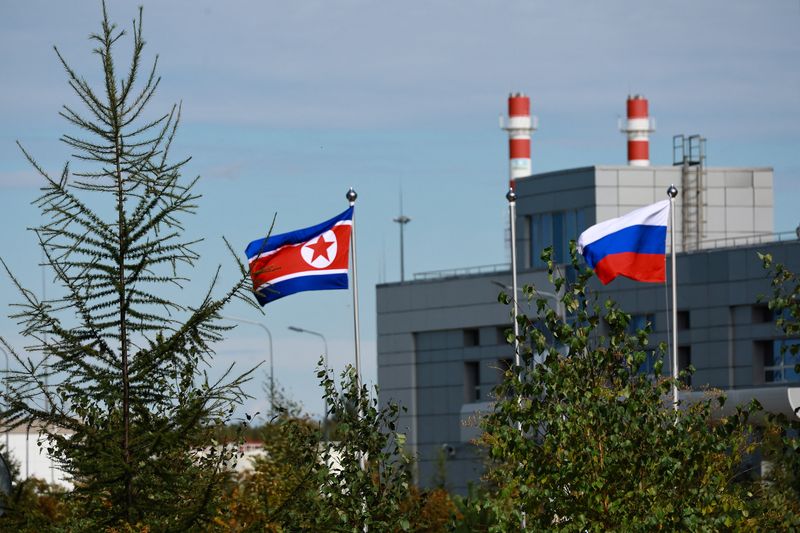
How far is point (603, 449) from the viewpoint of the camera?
1594cm

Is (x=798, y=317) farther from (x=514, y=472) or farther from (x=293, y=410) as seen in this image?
(x=293, y=410)

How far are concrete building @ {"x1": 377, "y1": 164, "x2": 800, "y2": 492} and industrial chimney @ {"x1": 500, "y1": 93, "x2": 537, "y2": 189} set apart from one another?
12.5 m

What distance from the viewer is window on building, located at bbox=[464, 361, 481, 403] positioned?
281 feet

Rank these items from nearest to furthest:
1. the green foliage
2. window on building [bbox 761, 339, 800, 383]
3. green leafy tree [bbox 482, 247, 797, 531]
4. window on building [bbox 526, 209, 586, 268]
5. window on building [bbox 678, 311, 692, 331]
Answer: green leafy tree [bbox 482, 247, 797, 531], the green foliage, window on building [bbox 761, 339, 800, 383], window on building [bbox 678, 311, 692, 331], window on building [bbox 526, 209, 586, 268]

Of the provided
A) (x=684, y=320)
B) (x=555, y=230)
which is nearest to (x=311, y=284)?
(x=684, y=320)

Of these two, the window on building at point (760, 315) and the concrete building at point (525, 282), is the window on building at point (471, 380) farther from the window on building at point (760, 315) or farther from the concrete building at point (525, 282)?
the window on building at point (760, 315)

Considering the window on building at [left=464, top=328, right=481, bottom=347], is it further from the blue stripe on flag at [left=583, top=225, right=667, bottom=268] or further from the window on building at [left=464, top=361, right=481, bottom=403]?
the blue stripe on flag at [left=583, top=225, right=667, bottom=268]

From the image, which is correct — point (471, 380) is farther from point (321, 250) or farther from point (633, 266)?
point (321, 250)

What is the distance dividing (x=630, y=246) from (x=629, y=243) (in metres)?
0.05

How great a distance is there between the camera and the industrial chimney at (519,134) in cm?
9894

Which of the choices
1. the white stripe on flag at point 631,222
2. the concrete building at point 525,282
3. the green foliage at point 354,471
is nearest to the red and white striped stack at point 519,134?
the concrete building at point 525,282

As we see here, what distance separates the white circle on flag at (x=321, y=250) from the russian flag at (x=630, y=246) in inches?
157

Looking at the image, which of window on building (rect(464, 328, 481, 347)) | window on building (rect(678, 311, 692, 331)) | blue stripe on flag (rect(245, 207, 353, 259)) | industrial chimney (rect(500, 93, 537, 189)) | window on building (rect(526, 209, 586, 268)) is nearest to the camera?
blue stripe on flag (rect(245, 207, 353, 259))

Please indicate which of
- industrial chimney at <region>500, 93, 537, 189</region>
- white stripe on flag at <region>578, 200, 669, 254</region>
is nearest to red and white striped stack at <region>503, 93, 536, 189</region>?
industrial chimney at <region>500, 93, 537, 189</region>
